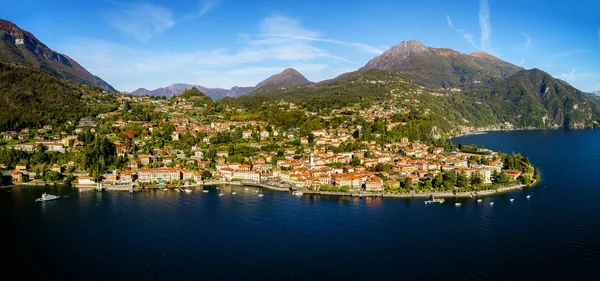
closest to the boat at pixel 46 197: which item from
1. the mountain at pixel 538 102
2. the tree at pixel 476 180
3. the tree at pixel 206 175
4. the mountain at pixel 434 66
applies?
the tree at pixel 206 175

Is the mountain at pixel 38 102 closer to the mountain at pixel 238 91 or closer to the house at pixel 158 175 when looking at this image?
the house at pixel 158 175

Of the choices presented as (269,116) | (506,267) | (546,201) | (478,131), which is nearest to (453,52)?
(478,131)

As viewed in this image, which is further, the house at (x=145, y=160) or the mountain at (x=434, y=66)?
the mountain at (x=434, y=66)

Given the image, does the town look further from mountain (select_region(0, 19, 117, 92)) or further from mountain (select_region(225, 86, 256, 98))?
mountain (select_region(225, 86, 256, 98))

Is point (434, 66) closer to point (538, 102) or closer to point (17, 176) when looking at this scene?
point (538, 102)

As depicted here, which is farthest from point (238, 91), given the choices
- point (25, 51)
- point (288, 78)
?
point (25, 51)

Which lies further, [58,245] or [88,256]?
[58,245]

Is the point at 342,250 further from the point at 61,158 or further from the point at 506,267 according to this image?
the point at 61,158
